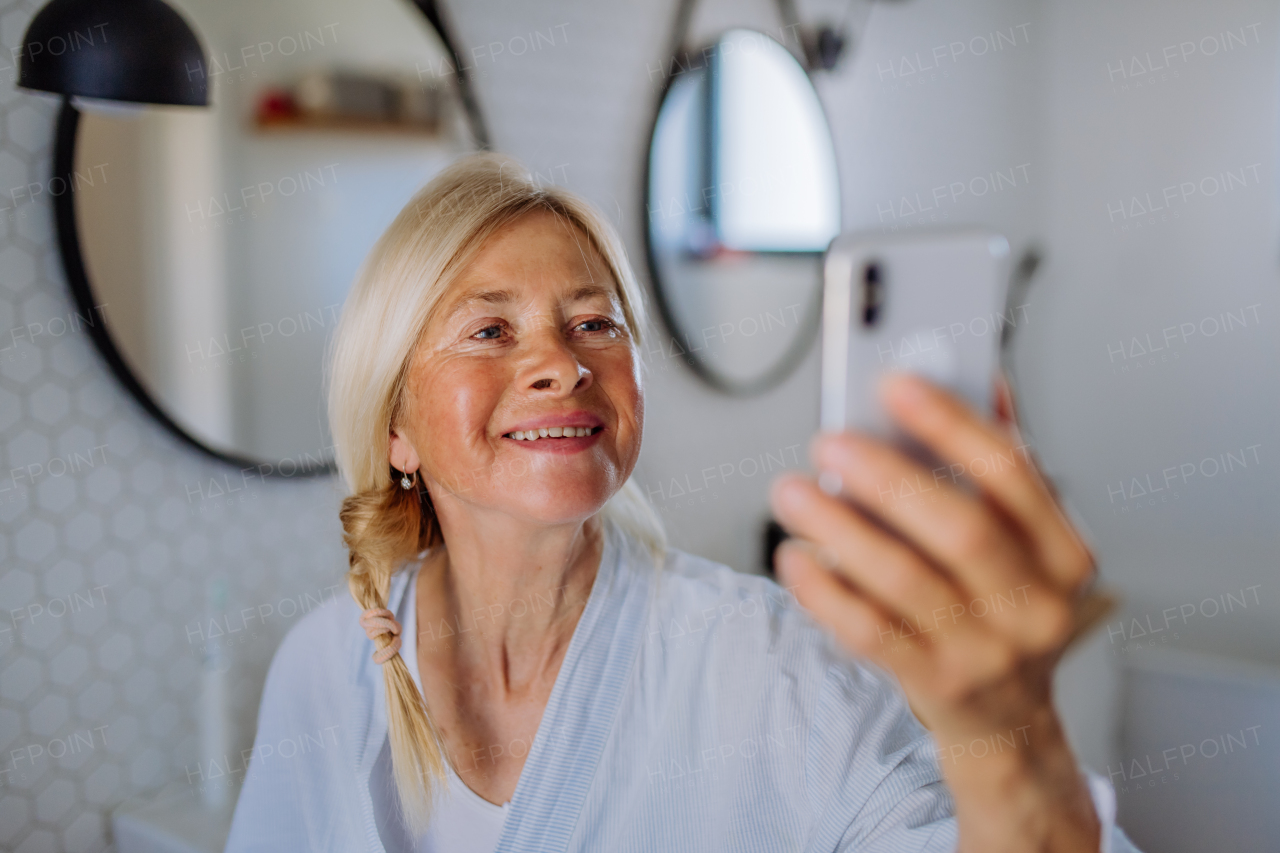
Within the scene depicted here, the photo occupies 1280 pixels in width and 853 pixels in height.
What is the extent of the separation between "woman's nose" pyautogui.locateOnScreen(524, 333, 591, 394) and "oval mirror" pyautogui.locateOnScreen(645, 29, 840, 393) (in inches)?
30.8

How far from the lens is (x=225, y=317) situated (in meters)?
1.07

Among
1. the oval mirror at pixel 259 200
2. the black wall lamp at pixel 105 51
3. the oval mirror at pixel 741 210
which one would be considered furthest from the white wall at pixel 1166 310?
the black wall lamp at pixel 105 51

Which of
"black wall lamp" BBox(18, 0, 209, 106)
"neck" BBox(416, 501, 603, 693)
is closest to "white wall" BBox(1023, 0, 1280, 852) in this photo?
"neck" BBox(416, 501, 603, 693)

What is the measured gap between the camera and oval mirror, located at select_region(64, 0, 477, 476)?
98cm

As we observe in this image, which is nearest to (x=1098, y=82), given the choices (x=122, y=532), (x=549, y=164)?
(x=549, y=164)

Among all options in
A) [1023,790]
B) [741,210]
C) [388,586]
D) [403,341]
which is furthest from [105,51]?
[741,210]

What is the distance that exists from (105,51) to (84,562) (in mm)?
566

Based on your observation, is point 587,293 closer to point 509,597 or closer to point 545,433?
point 545,433

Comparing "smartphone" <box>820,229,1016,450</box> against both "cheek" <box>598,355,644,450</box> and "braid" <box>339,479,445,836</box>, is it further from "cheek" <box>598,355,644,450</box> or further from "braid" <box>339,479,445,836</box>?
"braid" <box>339,479,445,836</box>

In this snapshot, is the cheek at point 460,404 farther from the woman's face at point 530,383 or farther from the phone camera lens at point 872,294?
the phone camera lens at point 872,294

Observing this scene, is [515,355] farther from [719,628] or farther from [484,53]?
[484,53]

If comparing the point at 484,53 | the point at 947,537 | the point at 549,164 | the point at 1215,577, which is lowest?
the point at 1215,577

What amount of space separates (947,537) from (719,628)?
0.58m

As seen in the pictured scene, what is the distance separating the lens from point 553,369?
2.66ft
